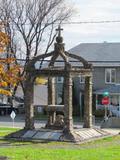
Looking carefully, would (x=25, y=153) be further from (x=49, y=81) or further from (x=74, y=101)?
(x=74, y=101)

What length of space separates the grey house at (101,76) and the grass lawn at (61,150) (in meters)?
37.9

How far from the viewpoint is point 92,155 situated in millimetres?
21312

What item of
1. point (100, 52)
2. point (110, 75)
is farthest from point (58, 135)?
point (100, 52)

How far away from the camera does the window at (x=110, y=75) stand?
68.4 meters

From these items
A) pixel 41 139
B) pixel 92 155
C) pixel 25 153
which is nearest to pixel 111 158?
pixel 92 155

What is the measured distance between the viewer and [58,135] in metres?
28.8

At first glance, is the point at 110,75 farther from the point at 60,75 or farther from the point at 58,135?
the point at 58,135

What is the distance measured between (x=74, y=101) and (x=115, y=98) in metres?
5.02

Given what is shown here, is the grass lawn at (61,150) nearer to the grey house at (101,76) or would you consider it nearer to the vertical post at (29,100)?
A: the vertical post at (29,100)

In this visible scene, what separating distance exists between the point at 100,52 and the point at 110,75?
12.3 feet

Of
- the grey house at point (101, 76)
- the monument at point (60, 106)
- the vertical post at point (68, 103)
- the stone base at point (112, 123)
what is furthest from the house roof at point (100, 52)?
the vertical post at point (68, 103)

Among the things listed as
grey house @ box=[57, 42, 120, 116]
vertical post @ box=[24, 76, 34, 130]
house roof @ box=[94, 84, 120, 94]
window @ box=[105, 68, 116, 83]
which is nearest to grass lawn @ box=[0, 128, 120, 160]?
vertical post @ box=[24, 76, 34, 130]

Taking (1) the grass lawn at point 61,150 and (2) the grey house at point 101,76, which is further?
(2) the grey house at point 101,76

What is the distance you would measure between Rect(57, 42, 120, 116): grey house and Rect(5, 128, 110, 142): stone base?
3635 cm
